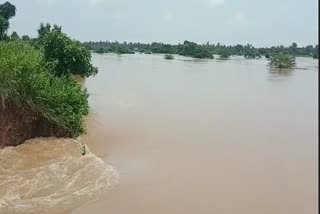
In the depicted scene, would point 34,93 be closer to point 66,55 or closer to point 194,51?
point 66,55

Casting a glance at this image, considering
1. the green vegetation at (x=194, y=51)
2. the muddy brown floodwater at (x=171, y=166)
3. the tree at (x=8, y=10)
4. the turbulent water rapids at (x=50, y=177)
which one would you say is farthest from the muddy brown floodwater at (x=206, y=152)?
the green vegetation at (x=194, y=51)

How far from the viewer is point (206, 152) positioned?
11.2 meters

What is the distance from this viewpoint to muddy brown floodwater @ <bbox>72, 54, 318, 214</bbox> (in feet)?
25.3

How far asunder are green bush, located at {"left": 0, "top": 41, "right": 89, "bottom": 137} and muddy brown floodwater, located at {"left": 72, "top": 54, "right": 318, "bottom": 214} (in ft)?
3.15

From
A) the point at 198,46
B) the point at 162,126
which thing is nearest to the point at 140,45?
the point at 198,46

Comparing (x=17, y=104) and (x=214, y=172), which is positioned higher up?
(x=17, y=104)

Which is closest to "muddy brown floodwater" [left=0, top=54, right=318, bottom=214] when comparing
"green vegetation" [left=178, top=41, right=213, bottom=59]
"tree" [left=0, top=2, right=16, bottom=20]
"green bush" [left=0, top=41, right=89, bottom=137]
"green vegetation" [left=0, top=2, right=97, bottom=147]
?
"green vegetation" [left=0, top=2, right=97, bottom=147]

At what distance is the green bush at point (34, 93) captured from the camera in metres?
10.2

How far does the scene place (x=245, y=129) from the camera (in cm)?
1419

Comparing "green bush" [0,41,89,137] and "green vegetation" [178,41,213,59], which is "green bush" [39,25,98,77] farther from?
"green vegetation" [178,41,213,59]

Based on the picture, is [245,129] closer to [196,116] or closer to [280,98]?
[196,116]

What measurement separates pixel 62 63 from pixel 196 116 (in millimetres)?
6289

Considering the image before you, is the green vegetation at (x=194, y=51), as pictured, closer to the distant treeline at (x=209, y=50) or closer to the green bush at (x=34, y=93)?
the distant treeline at (x=209, y=50)

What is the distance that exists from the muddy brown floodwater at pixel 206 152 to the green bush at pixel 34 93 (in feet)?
3.15
